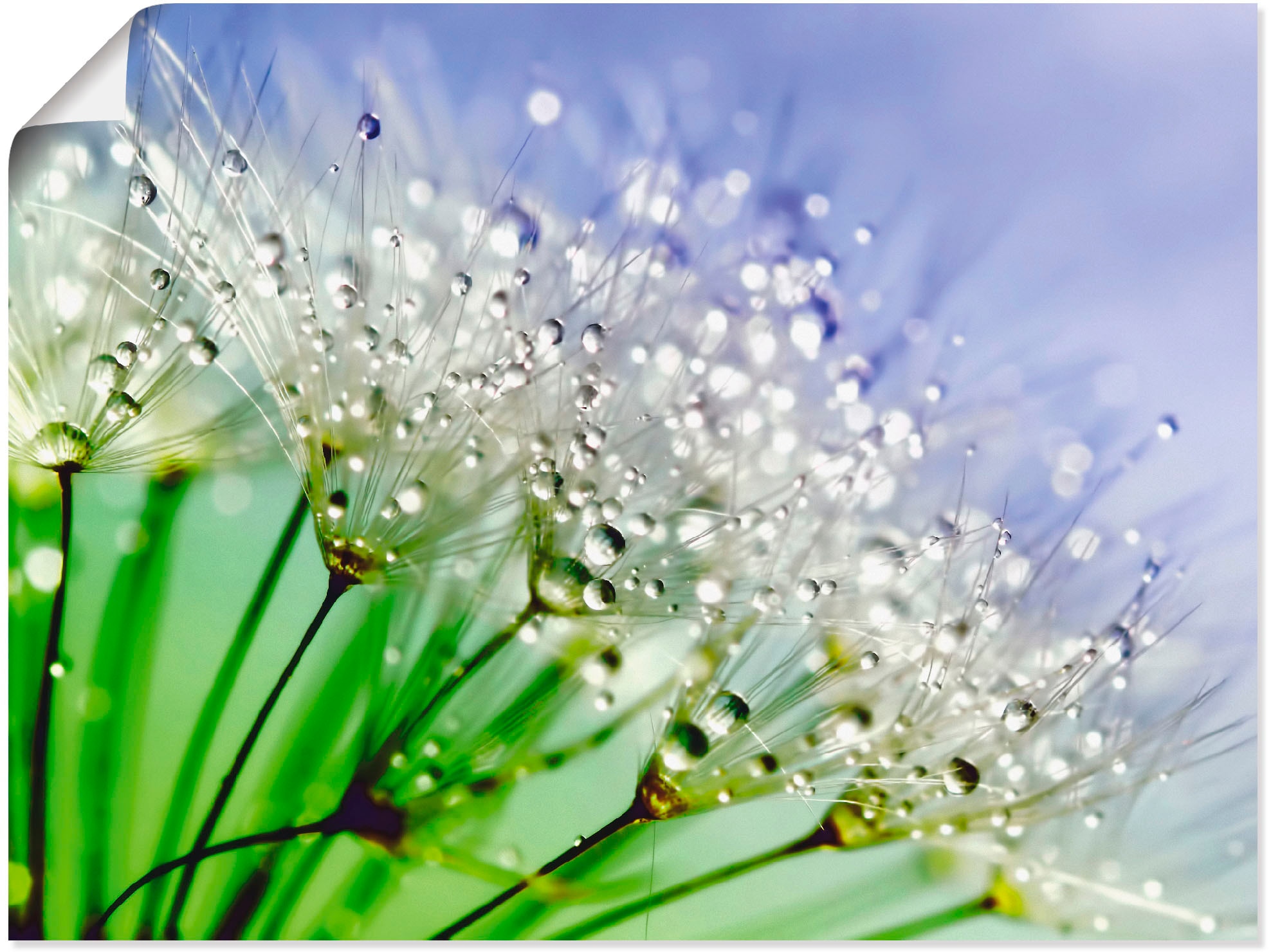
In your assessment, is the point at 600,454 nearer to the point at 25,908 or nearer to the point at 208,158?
the point at 208,158

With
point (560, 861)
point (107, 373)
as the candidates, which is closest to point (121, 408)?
point (107, 373)

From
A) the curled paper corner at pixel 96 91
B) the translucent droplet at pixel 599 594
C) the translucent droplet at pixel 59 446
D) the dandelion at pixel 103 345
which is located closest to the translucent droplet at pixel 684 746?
the translucent droplet at pixel 599 594

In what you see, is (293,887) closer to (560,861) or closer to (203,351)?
(560,861)

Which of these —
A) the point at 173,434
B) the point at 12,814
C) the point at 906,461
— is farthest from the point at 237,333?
the point at 906,461

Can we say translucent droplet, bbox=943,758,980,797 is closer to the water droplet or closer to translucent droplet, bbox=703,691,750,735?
translucent droplet, bbox=703,691,750,735

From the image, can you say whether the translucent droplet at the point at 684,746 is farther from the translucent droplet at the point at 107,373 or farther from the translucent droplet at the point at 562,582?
the translucent droplet at the point at 107,373

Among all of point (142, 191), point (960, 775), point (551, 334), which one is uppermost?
point (142, 191)
